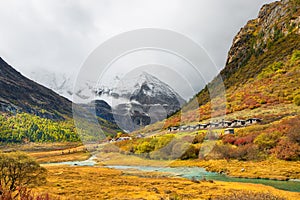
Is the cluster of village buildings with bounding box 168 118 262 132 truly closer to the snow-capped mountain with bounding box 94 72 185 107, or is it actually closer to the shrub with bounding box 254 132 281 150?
the shrub with bounding box 254 132 281 150

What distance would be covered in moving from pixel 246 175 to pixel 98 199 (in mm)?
18174

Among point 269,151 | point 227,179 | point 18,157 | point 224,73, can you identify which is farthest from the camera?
point 224,73

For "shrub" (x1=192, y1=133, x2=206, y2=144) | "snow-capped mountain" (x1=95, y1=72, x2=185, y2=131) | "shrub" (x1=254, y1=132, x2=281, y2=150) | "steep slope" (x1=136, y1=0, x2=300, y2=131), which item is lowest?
"shrub" (x1=254, y1=132, x2=281, y2=150)

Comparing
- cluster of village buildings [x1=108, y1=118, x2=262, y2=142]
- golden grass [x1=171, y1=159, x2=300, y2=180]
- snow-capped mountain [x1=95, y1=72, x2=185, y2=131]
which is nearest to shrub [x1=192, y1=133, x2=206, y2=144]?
cluster of village buildings [x1=108, y1=118, x2=262, y2=142]

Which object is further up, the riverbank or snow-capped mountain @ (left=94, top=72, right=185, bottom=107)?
snow-capped mountain @ (left=94, top=72, right=185, bottom=107)

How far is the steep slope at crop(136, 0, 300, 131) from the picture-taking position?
2820 inches

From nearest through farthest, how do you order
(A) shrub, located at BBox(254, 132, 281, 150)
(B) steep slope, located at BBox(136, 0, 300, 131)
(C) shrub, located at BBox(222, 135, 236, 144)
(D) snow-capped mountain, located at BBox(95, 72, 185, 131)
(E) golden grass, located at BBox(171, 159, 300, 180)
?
1. (D) snow-capped mountain, located at BBox(95, 72, 185, 131)
2. (E) golden grass, located at BBox(171, 159, 300, 180)
3. (A) shrub, located at BBox(254, 132, 281, 150)
4. (C) shrub, located at BBox(222, 135, 236, 144)
5. (B) steep slope, located at BBox(136, 0, 300, 131)

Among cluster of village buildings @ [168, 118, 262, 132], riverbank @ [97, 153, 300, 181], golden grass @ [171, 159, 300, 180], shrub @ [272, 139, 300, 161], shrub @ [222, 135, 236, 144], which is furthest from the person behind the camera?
cluster of village buildings @ [168, 118, 262, 132]

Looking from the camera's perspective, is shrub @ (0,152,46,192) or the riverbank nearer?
shrub @ (0,152,46,192)

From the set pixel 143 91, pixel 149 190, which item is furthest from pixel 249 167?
pixel 143 91

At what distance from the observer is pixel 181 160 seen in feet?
163

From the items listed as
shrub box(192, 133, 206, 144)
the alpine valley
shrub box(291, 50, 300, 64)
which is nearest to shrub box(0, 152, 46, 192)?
the alpine valley

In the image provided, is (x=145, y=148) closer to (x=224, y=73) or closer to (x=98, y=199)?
(x=98, y=199)

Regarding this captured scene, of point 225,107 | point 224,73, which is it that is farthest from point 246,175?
point 224,73
